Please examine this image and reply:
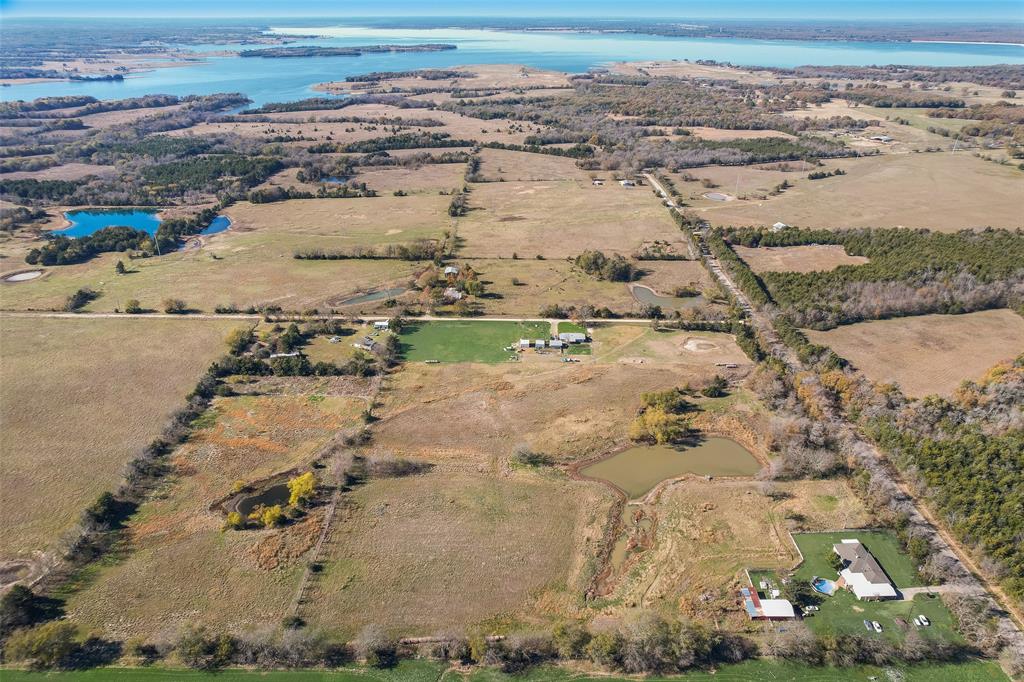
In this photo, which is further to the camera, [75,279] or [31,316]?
[75,279]

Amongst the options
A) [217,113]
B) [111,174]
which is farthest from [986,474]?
[217,113]

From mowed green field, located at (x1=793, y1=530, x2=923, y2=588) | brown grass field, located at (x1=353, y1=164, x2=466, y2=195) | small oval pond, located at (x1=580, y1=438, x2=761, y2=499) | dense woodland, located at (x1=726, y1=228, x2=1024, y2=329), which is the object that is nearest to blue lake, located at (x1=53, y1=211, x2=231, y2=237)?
brown grass field, located at (x1=353, y1=164, x2=466, y2=195)

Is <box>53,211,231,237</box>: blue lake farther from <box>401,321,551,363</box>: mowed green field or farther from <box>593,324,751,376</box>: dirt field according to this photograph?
<box>593,324,751,376</box>: dirt field

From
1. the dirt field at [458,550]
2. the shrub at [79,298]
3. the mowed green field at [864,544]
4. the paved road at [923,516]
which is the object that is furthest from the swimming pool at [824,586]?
the shrub at [79,298]

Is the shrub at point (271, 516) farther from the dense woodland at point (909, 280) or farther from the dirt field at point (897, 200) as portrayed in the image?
the dirt field at point (897, 200)

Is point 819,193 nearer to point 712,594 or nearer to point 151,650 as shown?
point 712,594
